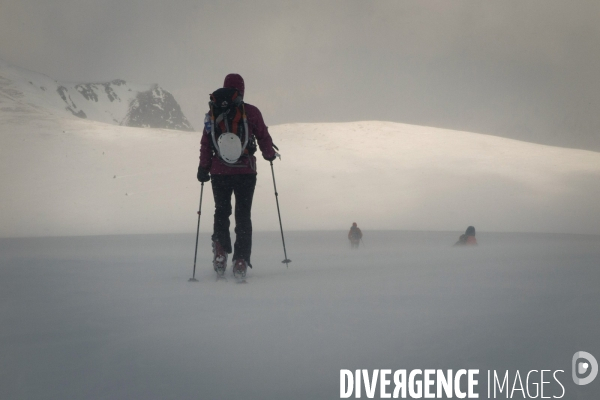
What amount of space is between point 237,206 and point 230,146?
1.75ft

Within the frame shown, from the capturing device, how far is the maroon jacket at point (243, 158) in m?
4.10

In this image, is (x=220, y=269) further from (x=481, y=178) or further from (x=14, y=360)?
(x=481, y=178)

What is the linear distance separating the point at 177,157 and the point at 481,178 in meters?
8.15

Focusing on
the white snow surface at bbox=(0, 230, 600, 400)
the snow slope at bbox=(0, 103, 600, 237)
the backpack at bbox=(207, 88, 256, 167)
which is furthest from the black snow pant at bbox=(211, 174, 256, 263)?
the snow slope at bbox=(0, 103, 600, 237)

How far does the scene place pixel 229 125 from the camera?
13.3 ft

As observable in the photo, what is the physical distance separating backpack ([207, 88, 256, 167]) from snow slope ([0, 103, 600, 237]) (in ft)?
20.4

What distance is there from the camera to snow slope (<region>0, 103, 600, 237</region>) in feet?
34.2

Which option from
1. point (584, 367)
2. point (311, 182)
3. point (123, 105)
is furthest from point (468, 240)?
point (123, 105)

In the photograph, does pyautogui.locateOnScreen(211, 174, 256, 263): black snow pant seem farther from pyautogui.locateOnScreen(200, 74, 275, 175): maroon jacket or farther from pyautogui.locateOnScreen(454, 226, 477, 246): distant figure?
pyautogui.locateOnScreen(454, 226, 477, 246): distant figure

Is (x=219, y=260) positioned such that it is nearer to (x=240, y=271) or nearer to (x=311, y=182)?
(x=240, y=271)

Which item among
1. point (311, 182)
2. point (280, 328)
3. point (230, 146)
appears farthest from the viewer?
point (311, 182)

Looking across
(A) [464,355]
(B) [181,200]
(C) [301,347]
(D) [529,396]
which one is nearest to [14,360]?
(C) [301,347]

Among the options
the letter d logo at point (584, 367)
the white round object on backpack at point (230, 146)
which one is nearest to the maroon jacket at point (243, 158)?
the white round object on backpack at point (230, 146)

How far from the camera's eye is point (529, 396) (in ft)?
6.04
